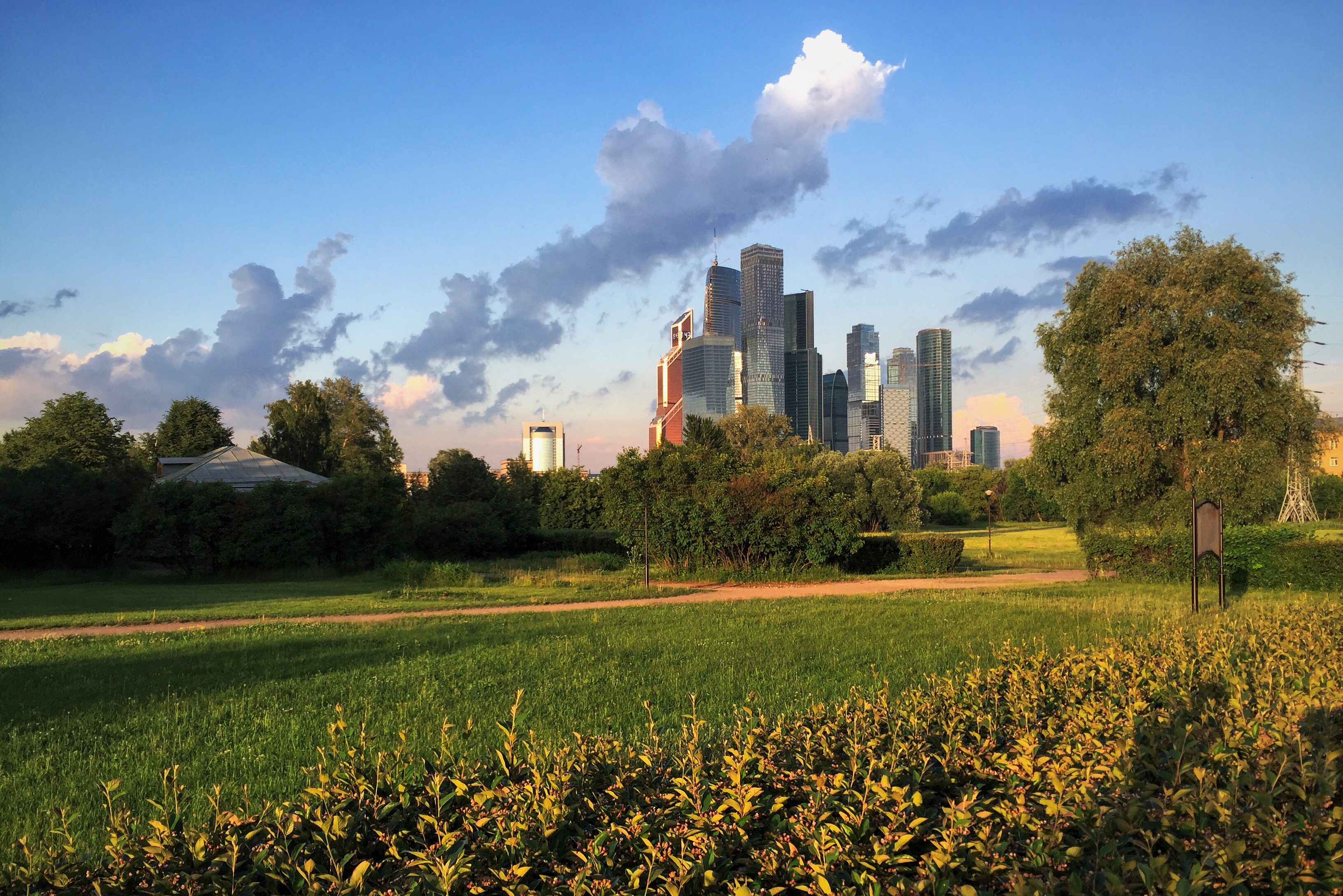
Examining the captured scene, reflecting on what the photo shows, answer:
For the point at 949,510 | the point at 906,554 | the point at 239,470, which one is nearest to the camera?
the point at 906,554

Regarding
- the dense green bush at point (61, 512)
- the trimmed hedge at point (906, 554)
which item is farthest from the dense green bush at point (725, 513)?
the dense green bush at point (61, 512)

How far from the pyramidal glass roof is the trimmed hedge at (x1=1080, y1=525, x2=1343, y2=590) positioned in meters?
29.1

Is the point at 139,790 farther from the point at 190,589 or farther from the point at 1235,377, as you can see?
the point at 1235,377

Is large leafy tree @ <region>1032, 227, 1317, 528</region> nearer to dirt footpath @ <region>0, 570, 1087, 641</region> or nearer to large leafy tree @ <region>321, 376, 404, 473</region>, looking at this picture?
dirt footpath @ <region>0, 570, 1087, 641</region>

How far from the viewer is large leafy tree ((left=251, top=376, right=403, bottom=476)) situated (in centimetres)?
5041

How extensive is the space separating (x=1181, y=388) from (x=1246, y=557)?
260 inches

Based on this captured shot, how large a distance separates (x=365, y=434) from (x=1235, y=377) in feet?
164

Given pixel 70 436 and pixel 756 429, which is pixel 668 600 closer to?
pixel 70 436

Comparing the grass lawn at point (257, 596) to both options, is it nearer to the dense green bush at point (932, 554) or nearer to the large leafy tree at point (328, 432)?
the dense green bush at point (932, 554)

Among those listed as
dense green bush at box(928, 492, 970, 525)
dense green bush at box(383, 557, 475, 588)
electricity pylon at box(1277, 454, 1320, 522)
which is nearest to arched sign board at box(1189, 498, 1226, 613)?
dense green bush at box(383, 557, 475, 588)

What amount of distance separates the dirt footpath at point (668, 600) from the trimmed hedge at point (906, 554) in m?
2.03

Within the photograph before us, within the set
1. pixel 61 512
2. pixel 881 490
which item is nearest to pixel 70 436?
pixel 61 512

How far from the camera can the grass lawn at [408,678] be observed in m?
4.83

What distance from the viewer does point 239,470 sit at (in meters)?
35.4
